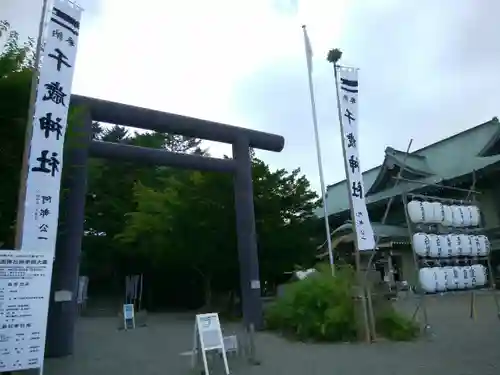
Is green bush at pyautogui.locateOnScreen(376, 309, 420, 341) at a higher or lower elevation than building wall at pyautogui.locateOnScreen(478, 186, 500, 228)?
lower

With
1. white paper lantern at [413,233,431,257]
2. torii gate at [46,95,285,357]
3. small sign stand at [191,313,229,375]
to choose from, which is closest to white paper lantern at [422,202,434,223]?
white paper lantern at [413,233,431,257]

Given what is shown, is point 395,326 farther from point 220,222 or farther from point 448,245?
point 220,222

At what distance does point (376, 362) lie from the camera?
7.09 meters

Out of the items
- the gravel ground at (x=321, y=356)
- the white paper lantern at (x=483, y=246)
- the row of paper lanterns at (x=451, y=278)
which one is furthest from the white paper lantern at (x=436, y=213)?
the gravel ground at (x=321, y=356)

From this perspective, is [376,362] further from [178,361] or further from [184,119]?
[184,119]

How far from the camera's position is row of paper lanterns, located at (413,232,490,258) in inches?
385

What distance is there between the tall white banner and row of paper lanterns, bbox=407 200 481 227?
1.07 m

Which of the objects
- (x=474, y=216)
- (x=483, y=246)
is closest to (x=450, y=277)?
(x=483, y=246)

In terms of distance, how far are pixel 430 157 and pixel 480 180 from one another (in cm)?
600

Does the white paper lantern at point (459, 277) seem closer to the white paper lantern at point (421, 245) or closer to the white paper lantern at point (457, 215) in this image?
the white paper lantern at point (421, 245)

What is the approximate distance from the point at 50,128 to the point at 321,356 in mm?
5719

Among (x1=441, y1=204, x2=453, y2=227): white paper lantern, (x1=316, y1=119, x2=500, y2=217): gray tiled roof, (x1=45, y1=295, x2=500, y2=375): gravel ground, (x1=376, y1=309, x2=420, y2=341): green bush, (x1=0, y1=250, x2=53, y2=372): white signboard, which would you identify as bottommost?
(x1=45, y1=295, x2=500, y2=375): gravel ground

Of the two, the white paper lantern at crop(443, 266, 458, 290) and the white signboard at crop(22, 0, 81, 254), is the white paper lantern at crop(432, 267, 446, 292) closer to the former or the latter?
the white paper lantern at crop(443, 266, 458, 290)

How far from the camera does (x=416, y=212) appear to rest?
9.99 m
